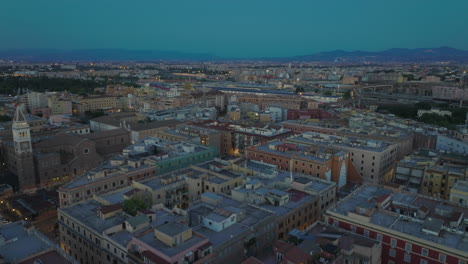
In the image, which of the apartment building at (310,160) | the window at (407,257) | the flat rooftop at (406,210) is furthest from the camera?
the apartment building at (310,160)

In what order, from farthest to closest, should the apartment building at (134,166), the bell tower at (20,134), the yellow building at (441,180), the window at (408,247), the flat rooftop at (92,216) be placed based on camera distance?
1. the bell tower at (20,134)
2. the yellow building at (441,180)
3. the apartment building at (134,166)
4. the flat rooftop at (92,216)
5. the window at (408,247)

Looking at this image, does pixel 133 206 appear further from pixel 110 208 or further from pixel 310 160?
pixel 310 160

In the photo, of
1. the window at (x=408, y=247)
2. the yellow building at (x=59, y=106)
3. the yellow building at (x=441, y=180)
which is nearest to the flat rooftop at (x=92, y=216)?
the window at (x=408, y=247)

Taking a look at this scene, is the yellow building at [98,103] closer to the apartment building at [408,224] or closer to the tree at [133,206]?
the tree at [133,206]

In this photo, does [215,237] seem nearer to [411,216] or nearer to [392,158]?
[411,216]

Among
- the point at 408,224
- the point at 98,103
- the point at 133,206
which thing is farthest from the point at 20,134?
the point at 98,103
